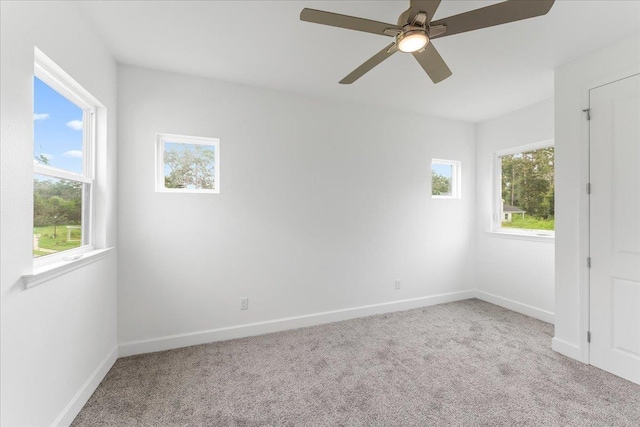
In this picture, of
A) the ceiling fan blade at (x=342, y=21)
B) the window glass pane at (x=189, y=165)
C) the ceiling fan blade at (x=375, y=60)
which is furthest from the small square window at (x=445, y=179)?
the window glass pane at (x=189, y=165)

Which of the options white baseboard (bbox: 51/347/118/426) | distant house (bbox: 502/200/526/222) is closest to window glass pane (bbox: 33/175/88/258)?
white baseboard (bbox: 51/347/118/426)

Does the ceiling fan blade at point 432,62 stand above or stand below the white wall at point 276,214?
above

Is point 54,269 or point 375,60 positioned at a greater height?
point 375,60

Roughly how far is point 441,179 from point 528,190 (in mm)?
1069

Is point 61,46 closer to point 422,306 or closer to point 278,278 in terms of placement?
point 278,278

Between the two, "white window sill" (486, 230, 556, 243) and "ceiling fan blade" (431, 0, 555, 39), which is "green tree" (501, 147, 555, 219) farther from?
"ceiling fan blade" (431, 0, 555, 39)

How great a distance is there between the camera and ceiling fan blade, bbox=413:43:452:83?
1649 millimetres

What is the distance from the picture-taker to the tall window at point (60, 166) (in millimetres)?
1643

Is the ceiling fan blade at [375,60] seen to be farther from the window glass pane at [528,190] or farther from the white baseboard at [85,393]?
the window glass pane at [528,190]

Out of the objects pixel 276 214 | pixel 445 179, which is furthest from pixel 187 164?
pixel 445 179

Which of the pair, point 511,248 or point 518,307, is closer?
point 518,307

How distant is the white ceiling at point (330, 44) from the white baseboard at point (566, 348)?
2556 millimetres

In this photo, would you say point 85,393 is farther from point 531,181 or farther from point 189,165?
point 531,181

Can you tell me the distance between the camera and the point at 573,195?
255cm
